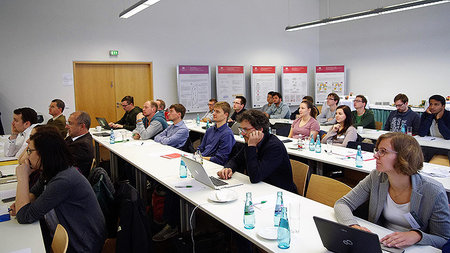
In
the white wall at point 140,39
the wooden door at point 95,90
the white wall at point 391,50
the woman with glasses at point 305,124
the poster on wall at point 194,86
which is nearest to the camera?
the woman with glasses at point 305,124

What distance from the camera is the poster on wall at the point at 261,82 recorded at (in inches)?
383

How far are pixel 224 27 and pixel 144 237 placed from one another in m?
7.92

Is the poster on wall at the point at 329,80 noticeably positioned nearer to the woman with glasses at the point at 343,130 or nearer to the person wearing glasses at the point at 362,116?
the person wearing glasses at the point at 362,116

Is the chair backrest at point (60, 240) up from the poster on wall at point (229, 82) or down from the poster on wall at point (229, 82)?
down

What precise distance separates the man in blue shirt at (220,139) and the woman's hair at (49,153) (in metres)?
1.95

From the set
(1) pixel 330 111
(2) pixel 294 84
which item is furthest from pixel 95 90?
(2) pixel 294 84

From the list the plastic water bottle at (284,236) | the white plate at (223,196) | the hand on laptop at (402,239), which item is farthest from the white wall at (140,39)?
the hand on laptop at (402,239)

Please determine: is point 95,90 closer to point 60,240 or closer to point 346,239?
point 60,240

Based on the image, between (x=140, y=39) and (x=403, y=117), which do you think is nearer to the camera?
(x=403, y=117)

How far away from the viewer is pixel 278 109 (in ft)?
27.9

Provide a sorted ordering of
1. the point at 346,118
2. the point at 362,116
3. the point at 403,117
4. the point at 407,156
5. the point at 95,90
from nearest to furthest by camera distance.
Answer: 1. the point at 407,156
2. the point at 346,118
3. the point at 403,117
4. the point at 362,116
5. the point at 95,90

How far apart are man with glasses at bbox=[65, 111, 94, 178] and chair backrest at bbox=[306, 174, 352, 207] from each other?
2.06 m

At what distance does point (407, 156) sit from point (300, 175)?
1339mm

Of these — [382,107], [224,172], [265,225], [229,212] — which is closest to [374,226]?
[265,225]
